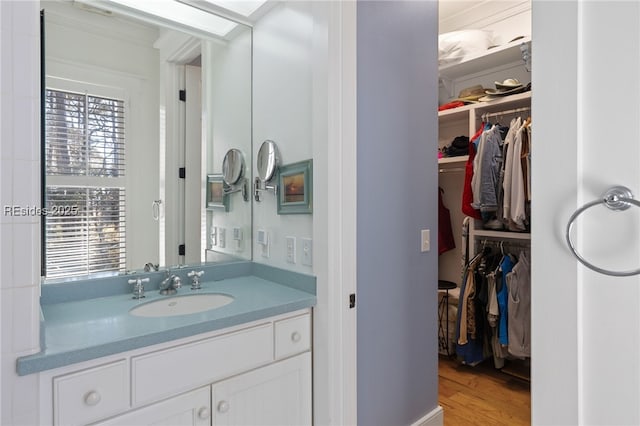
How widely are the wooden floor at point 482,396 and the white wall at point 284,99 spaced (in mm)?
1407

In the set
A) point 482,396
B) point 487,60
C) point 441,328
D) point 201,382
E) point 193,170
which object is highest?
point 487,60

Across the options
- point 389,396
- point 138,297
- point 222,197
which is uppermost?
point 222,197

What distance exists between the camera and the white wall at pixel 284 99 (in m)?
1.61

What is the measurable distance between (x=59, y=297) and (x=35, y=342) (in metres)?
0.60

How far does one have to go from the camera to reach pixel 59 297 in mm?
1415

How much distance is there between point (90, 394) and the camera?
992 millimetres

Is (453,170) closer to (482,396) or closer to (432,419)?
(482,396)

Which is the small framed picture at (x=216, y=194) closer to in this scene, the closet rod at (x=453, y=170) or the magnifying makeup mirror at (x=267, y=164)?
the magnifying makeup mirror at (x=267, y=164)

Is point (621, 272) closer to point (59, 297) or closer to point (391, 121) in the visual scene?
point (391, 121)

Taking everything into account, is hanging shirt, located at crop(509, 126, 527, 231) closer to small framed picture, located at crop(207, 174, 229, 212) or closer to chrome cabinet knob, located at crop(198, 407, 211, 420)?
small framed picture, located at crop(207, 174, 229, 212)

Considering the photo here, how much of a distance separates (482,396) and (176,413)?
1964 millimetres

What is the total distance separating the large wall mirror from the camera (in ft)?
4.93

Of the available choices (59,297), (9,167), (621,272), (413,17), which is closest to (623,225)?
(621,272)

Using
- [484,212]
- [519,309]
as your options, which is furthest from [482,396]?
[484,212]
